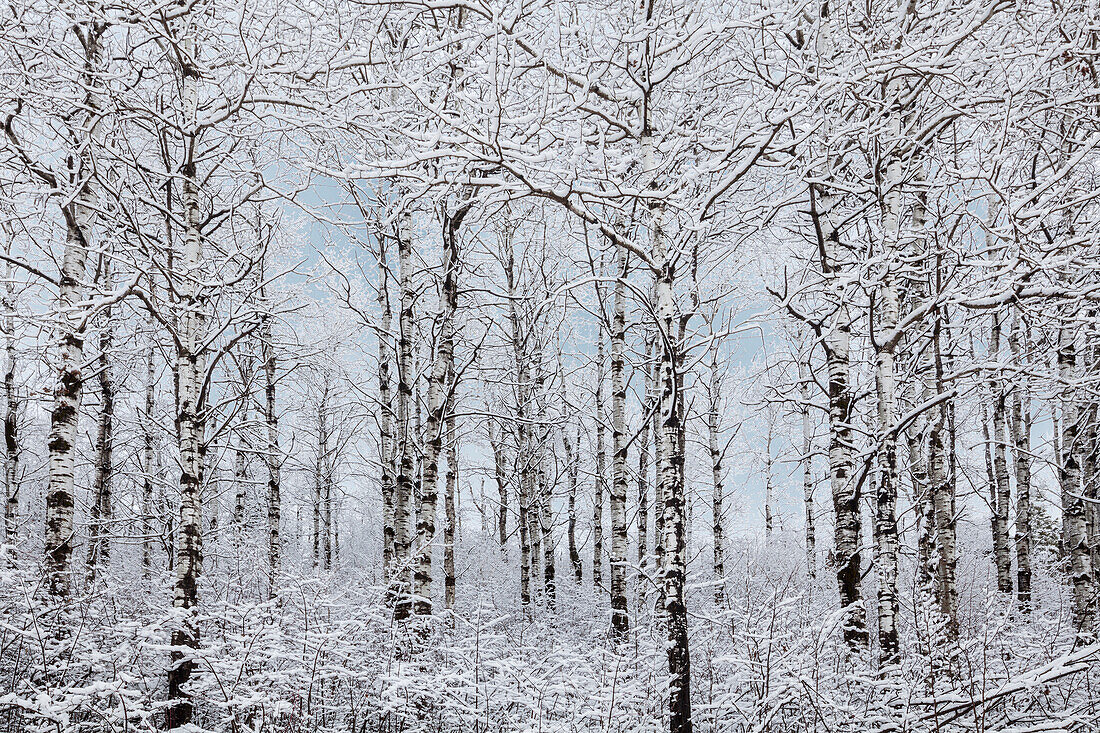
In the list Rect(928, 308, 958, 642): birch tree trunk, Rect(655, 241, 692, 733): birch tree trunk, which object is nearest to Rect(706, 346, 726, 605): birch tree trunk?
Rect(928, 308, 958, 642): birch tree trunk

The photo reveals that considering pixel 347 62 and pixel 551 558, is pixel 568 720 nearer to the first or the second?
pixel 347 62

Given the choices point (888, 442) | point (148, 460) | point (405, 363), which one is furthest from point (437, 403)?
point (148, 460)

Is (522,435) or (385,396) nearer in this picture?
(385,396)

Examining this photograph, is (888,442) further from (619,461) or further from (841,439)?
(619,461)

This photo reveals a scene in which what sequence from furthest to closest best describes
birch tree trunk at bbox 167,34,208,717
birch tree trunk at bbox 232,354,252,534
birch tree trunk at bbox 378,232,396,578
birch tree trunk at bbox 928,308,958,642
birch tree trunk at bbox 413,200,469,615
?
birch tree trunk at bbox 378,232,396,578 < birch tree trunk at bbox 928,308,958,642 < birch tree trunk at bbox 413,200,469,615 < birch tree trunk at bbox 232,354,252,534 < birch tree trunk at bbox 167,34,208,717

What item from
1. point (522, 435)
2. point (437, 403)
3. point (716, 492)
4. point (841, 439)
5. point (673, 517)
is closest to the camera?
point (673, 517)

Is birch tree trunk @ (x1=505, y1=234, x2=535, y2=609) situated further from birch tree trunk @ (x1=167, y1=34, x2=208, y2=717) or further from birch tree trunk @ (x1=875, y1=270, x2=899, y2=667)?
birch tree trunk @ (x1=875, y1=270, x2=899, y2=667)

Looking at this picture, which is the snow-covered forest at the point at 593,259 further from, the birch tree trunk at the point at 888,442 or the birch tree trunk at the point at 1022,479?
the birch tree trunk at the point at 1022,479

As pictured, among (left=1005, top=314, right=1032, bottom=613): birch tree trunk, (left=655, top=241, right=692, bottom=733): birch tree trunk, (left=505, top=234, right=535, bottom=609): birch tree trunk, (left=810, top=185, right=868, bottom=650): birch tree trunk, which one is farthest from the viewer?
(left=505, top=234, right=535, bottom=609): birch tree trunk

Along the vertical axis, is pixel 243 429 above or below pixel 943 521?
above

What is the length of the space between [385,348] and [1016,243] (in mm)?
9431

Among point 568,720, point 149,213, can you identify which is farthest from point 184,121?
point 568,720

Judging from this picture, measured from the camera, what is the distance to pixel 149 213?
9.44 meters

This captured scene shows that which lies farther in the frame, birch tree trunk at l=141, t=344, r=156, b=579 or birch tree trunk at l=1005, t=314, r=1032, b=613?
birch tree trunk at l=1005, t=314, r=1032, b=613
